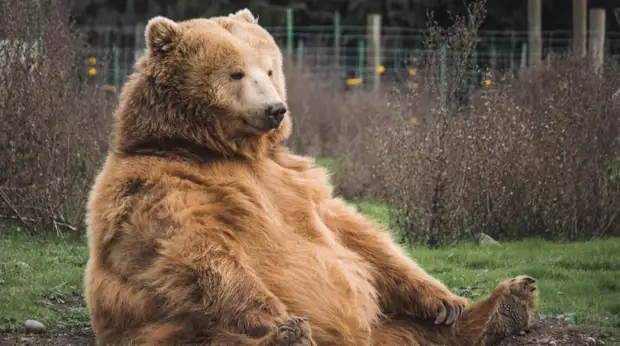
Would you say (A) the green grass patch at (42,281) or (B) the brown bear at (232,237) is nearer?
(B) the brown bear at (232,237)

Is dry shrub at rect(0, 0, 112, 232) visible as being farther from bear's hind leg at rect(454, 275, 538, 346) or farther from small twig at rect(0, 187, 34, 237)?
bear's hind leg at rect(454, 275, 538, 346)

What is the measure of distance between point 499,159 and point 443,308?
433 centimetres

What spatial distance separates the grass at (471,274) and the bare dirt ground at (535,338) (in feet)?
0.57

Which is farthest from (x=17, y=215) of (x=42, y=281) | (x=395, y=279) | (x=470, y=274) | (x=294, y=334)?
(x=294, y=334)

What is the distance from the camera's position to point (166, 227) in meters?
4.50

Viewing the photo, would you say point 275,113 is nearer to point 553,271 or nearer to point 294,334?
point 294,334

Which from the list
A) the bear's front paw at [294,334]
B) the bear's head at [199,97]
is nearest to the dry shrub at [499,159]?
the bear's head at [199,97]

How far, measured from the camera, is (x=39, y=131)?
875cm

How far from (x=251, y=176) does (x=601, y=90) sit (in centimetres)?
561

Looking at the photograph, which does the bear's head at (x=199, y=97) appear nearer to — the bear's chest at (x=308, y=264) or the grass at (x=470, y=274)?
the bear's chest at (x=308, y=264)

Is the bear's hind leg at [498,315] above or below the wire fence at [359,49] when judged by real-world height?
below


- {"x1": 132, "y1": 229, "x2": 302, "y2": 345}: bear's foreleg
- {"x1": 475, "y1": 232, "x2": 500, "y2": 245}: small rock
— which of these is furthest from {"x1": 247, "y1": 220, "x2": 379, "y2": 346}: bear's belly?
{"x1": 475, "y1": 232, "x2": 500, "y2": 245}: small rock

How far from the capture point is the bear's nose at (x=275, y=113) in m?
4.72

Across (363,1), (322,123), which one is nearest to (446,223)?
(322,123)
